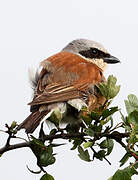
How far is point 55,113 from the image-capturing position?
2889 mm

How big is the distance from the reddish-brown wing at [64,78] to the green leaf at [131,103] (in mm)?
760

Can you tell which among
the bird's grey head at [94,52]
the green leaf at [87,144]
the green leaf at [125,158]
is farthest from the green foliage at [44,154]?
the bird's grey head at [94,52]

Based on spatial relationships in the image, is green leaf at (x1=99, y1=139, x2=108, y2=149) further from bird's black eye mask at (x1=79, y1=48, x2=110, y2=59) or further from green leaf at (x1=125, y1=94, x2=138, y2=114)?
bird's black eye mask at (x1=79, y1=48, x2=110, y2=59)

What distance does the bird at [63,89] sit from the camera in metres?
3.28

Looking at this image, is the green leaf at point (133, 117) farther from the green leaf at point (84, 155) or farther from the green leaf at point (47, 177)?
the green leaf at point (47, 177)

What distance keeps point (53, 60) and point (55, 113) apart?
4.37 ft

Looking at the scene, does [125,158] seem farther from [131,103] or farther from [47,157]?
[47,157]

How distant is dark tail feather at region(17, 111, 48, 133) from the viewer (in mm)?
2935

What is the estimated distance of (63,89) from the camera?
3525 millimetres

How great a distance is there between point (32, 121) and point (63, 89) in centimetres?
59

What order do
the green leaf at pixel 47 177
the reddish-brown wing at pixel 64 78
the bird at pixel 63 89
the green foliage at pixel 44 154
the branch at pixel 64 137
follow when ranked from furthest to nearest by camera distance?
the reddish-brown wing at pixel 64 78 < the bird at pixel 63 89 < the green foliage at pixel 44 154 < the green leaf at pixel 47 177 < the branch at pixel 64 137

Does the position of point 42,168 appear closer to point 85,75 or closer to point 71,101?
point 71,101

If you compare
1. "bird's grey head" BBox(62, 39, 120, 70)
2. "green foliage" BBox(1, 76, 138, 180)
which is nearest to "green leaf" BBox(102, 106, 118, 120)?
"green foliage" BBox(1, 76, 138, 180)

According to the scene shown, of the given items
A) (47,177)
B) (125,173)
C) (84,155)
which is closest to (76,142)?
(84,155)
